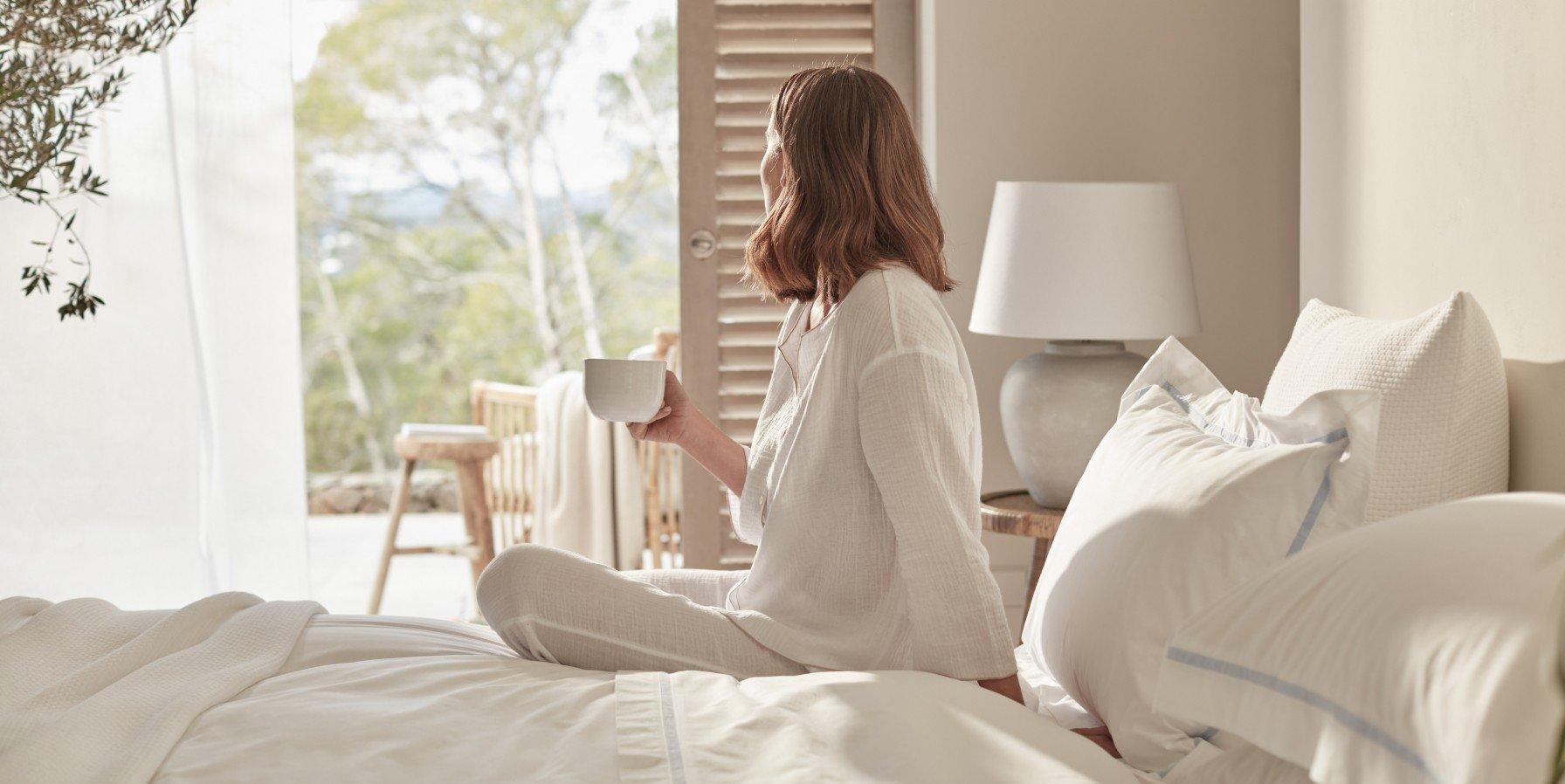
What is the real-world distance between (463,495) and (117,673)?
3.03 metres

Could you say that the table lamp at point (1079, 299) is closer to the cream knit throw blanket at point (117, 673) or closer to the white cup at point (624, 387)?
the white cup at point (624, 387)

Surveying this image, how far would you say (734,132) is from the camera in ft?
10.8

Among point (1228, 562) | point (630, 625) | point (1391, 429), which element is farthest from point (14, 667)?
point (1391, 429)

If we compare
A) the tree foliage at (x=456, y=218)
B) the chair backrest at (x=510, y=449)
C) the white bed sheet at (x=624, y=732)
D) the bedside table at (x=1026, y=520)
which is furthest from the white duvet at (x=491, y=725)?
the tree foliage at (x=456, y=218)

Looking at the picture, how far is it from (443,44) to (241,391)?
5348 millimetres

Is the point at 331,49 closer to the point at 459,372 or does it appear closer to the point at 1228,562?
the point at 459,372

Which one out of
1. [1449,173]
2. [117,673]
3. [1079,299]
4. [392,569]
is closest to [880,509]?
[1449,173]

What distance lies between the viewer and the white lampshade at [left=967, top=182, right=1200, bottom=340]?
2.51m

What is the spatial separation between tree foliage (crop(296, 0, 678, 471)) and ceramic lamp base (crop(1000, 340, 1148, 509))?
6091mm

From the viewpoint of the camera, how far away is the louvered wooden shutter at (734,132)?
3.26 m

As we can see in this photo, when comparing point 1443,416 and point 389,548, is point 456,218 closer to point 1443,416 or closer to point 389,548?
point 389,548

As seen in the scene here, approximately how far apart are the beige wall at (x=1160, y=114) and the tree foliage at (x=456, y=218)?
558 centimetres

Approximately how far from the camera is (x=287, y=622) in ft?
5.12

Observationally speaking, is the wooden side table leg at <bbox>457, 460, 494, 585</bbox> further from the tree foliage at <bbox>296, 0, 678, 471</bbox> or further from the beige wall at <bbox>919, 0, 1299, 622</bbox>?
the tree foliage at <bbox>296, 0, 678, 471</bbox>
